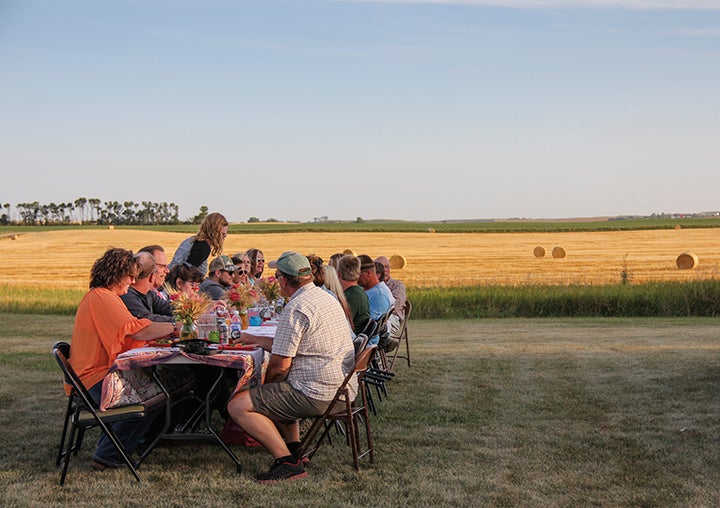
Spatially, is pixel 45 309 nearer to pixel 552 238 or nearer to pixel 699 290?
pixel 699 290

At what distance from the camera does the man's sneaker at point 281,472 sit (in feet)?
19.2

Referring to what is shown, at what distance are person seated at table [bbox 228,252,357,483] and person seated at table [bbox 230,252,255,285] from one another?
3.17 m

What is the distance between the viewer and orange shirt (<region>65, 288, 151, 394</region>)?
5879 mm

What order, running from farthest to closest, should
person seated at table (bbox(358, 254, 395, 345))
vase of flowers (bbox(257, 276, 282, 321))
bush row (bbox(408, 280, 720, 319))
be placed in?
bush row (bbox(408, 280, 720, 319)) < person seated at table (bbox(358, 254, 395, 345)) < vase of flowers (bbox(257, 276, 282, 321))

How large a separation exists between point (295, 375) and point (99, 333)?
1.33 meters

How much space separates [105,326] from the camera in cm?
589

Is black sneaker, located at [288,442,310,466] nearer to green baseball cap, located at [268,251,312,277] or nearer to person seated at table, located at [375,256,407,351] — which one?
green baseball cap, located at [268,251,312,277]

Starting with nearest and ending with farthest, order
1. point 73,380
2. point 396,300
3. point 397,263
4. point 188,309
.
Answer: point 73,380, point 188,309, point 396,300, point 397,263

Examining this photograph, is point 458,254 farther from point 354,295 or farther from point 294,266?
point 294,266

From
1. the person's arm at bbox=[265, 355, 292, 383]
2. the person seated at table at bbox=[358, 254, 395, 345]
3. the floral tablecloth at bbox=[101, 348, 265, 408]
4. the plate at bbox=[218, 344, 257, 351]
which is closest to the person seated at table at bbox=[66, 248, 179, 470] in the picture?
the floral tablecloth at bbox=[101, 348, 265, 408]

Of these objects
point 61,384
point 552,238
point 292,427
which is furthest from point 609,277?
point 552,238

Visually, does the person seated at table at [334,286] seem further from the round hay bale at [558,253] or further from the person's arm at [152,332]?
the round hay bale at [558,253]

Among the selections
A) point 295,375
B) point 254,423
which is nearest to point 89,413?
point 254,423

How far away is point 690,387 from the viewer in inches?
360
